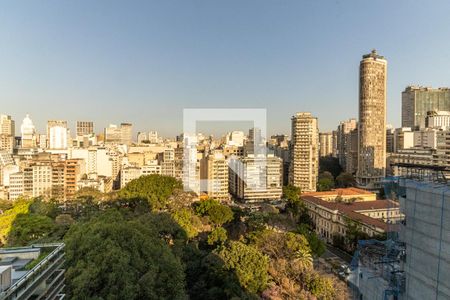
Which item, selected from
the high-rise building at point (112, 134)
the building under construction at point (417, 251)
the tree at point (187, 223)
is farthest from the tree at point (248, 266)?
the high-rise building at point (112, 134)

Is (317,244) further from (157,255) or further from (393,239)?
(157,255)

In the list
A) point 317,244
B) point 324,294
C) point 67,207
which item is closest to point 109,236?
point 324,294

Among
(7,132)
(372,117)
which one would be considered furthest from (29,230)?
(7,132)

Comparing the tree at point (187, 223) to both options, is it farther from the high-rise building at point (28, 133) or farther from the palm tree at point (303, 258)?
the high-rise building at point (28, 133)

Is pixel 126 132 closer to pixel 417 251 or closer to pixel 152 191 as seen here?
pixel 152 191

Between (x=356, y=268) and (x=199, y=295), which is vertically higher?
(x=356, y=268)
